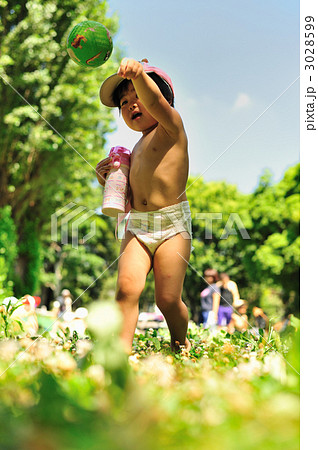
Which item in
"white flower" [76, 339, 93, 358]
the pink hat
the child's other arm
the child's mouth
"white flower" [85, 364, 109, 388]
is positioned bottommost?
"white flower" [76, 339, 93, 358]

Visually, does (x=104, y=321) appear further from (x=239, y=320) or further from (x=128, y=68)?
(x=239, y=320)

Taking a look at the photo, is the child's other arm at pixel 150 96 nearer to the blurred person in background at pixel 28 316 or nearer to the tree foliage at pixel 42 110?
the blurred person in background at pixel 28 316

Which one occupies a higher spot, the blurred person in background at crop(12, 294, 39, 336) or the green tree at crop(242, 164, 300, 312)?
the green tree at crop(242, 164, 300, 312)

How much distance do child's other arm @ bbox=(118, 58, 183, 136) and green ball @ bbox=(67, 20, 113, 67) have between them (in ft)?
2.01

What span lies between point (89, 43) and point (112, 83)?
282mm

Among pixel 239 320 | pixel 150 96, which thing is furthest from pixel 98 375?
pixel 239 320

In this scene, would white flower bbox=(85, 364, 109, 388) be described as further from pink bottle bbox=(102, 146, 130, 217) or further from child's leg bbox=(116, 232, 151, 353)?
pink bottle bbox=(102, 146, 130, 217)

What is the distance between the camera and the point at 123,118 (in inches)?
115

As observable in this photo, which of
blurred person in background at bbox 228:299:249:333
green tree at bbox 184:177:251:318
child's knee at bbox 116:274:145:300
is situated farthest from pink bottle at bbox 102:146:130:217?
green tree at bbox 184:177:251:318

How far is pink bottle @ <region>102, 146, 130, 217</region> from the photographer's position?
2692 mm

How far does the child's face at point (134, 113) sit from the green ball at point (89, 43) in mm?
272

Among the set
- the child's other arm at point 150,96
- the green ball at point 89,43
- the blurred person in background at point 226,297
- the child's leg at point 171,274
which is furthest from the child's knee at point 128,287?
the blurred person in background at point 226,297

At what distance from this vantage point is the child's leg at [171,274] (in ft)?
8.20

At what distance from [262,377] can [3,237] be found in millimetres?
9777
